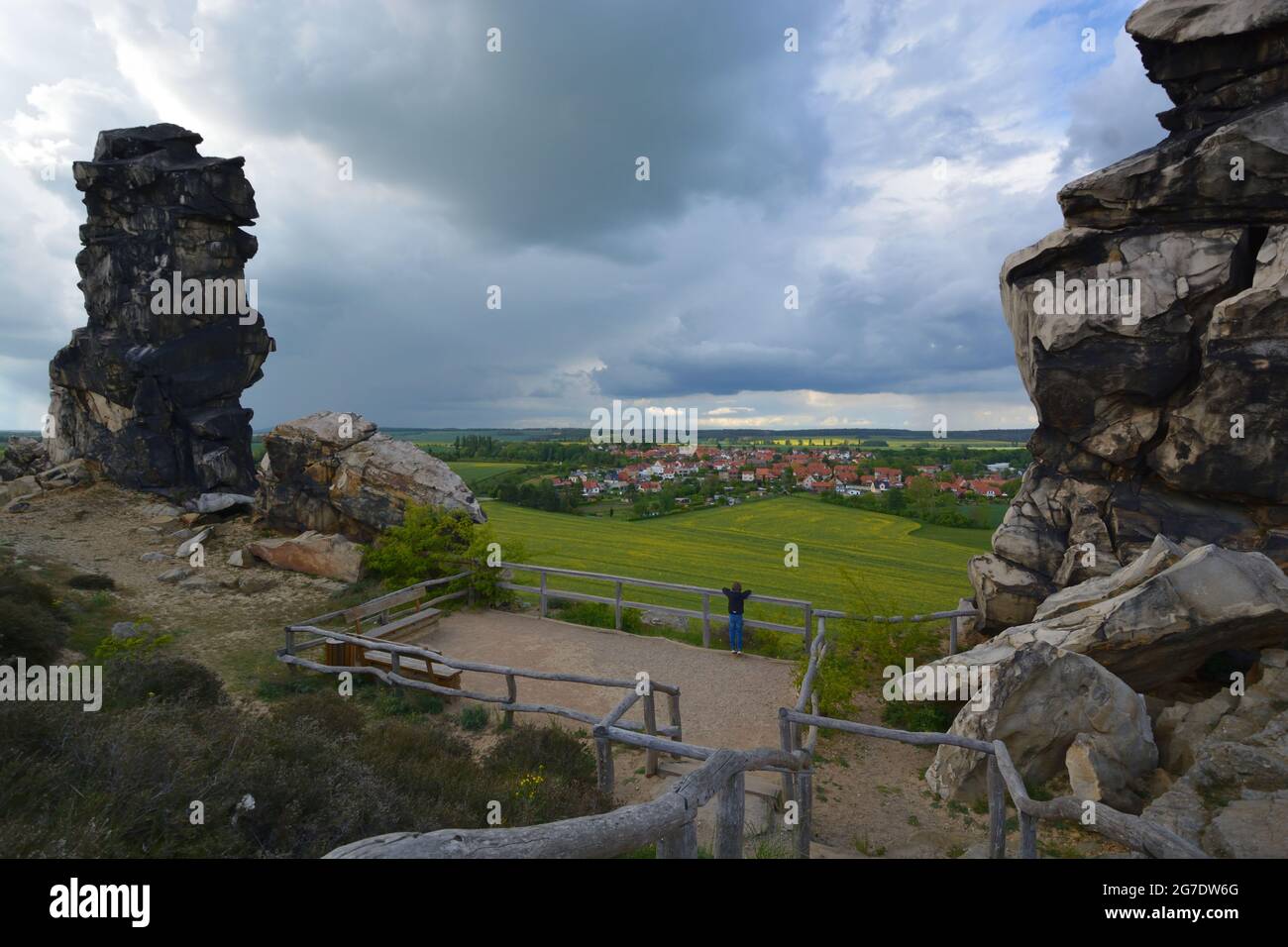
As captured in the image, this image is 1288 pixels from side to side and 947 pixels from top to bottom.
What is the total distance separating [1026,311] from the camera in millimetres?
12469

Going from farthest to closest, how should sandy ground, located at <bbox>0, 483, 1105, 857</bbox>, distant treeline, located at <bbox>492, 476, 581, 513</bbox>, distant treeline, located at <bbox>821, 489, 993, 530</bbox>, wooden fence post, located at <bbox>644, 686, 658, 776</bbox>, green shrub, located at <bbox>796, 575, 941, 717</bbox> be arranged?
distant treeline, located at <bbox>492, 476, 581, 513</bbox> → distant treeline, located at <bbox>821, 489, 993, 530</bbox> → green shrub, located at <bbox>796, 575, 941, 717</bbox> → wooden fence post, located at <bbox>644, 686, 658, 776</bbox> → sandy ground, located at <bbox>0, 483, 1105, 857</bbox>

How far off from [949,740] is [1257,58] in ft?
42.2

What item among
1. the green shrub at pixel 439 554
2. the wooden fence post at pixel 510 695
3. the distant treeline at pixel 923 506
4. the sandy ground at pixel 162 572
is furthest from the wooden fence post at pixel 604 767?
the distant treeline at pixel 923 506

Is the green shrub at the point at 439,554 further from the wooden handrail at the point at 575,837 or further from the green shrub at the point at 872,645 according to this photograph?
the wooden handrail at the point at 575,837

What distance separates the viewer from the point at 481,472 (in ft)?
241

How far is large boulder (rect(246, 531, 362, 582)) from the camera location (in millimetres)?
16453

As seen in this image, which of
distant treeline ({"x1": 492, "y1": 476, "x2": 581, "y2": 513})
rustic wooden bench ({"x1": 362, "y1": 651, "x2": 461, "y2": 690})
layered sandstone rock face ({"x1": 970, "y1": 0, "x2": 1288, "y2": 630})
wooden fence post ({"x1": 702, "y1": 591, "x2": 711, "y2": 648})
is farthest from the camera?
distant treeline ({"x1": 492, "y1": 476, "x2": 581, "y2": 513})

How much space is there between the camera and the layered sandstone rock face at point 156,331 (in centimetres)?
2380

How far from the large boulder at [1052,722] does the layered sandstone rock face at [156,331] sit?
2568 cm

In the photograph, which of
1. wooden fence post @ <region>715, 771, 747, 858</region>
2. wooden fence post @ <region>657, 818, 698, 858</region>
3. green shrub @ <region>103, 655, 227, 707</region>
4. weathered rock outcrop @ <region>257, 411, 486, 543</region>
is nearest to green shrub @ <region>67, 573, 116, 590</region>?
weathered rock outcrop @ <region>257, 411, 486, 543</region>

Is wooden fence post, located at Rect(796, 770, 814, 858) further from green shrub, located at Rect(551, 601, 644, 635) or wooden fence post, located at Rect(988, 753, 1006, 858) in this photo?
green shrub, located at Rect(551, 601, 644, 635)

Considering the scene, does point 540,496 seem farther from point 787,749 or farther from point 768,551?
point 787,749

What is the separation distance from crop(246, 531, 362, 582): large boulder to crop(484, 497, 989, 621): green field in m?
3.87
